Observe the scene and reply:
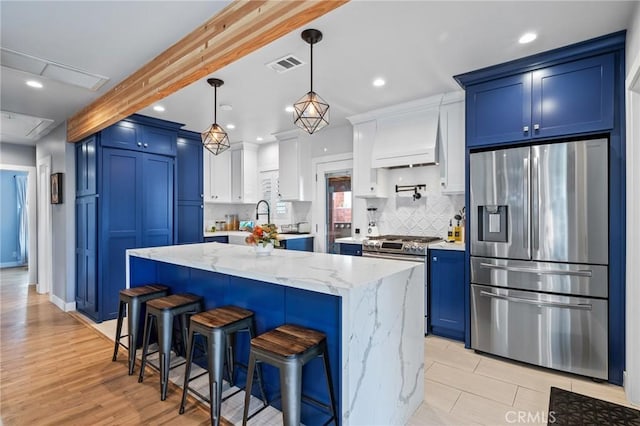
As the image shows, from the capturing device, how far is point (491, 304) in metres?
2.97

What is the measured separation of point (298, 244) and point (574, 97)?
142 inches

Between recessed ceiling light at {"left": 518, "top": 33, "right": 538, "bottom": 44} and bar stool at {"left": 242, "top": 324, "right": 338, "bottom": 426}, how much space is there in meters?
2.54

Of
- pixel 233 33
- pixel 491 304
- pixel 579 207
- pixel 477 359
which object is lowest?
pixel 477 359

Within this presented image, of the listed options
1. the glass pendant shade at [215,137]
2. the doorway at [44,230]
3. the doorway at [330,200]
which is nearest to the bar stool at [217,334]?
the glass pendant shade at [215,137]

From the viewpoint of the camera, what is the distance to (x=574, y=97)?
263cm

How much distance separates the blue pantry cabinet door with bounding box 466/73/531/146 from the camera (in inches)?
112

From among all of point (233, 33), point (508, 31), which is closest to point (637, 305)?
point (508, 31)

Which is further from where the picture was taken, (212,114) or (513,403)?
(212,114)

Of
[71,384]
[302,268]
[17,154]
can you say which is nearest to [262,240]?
[302,268]

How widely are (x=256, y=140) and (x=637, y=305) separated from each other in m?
5.22

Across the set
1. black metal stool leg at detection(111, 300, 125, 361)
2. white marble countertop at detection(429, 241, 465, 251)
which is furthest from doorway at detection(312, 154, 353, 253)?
black metal stool leg at detection(111, 300, 125, 361)

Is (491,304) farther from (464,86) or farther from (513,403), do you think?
(464,86)

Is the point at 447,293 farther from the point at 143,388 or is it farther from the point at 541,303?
the point at 143,388

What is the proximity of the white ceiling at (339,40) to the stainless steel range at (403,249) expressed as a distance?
160 centimetres
